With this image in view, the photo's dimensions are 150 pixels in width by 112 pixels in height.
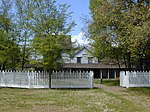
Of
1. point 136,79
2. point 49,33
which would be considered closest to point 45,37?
point 49,33

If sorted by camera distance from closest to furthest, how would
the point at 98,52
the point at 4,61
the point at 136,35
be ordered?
the point at 136,35, the point at 4,61, the point at 98,52

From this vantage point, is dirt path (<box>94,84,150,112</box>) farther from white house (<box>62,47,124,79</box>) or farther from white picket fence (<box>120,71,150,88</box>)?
white house (<box>62,47,124,79</box>)

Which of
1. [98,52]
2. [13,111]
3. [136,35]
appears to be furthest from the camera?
[98,52]

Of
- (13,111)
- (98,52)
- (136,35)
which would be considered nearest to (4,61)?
(98,52)

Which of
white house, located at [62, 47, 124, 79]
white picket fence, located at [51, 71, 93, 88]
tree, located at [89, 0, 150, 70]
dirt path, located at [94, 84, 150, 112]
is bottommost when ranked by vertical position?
dirt path, located at [94, 84, 150, 112]

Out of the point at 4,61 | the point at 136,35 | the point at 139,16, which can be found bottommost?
the point at 4,61

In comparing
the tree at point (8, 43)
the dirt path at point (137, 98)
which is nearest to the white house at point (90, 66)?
the tree at point (8, 43)

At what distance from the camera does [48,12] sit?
26234mm

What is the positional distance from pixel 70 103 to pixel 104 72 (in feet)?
149

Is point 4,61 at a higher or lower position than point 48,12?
lower

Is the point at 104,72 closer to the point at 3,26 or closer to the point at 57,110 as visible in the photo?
the point at 3,26

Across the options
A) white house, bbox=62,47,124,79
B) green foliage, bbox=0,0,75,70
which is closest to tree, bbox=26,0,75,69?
green foliage, bbox=0,0,75,70

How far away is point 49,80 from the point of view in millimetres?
26141

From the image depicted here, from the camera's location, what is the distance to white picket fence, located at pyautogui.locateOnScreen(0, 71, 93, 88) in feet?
85.6
